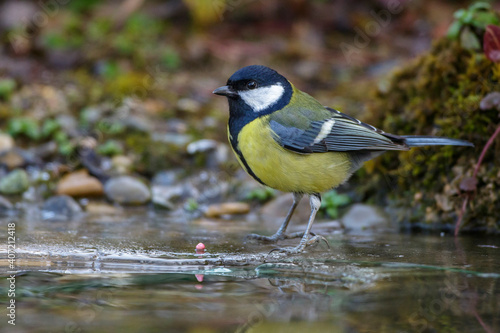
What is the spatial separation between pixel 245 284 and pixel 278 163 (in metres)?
1.17

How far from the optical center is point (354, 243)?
11.4 ft

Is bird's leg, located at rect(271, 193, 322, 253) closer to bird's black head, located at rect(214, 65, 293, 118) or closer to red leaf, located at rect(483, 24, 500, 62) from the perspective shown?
bird's black head, located at rect(214, 65, 293, 118)

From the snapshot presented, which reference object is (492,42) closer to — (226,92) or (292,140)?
(292,140)

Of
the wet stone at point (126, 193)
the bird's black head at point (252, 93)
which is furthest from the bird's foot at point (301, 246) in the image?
the wet stone at point (126, 193)

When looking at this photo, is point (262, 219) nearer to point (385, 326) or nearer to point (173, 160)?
point (173, 160)

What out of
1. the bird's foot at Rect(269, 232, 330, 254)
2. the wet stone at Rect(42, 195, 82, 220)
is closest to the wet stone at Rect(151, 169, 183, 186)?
the wet stone at Rect(42, 195, 82, 220)

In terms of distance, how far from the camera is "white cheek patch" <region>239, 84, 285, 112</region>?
3.71 metres

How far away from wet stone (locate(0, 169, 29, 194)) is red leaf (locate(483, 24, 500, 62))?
392cm

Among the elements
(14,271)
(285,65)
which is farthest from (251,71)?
(285,65)

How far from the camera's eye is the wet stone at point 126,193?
16.4ft

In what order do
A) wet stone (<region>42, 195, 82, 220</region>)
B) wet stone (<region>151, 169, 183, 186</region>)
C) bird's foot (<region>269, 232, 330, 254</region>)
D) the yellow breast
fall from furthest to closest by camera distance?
wet stone (<region>151, 169, 183, 186</region>) → wet stone (<region>42, 195, 82, 220</region>) → the yellow breast → bird's foot (<region>269, 232, 330, 254</region>)

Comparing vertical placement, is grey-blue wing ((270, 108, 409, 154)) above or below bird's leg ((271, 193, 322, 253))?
above

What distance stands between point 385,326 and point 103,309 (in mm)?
1071

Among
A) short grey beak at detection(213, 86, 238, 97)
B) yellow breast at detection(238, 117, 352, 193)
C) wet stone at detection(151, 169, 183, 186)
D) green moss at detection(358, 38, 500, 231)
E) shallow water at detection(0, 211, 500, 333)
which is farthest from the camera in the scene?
wet stone at detection(151, 169, 183, 186)
